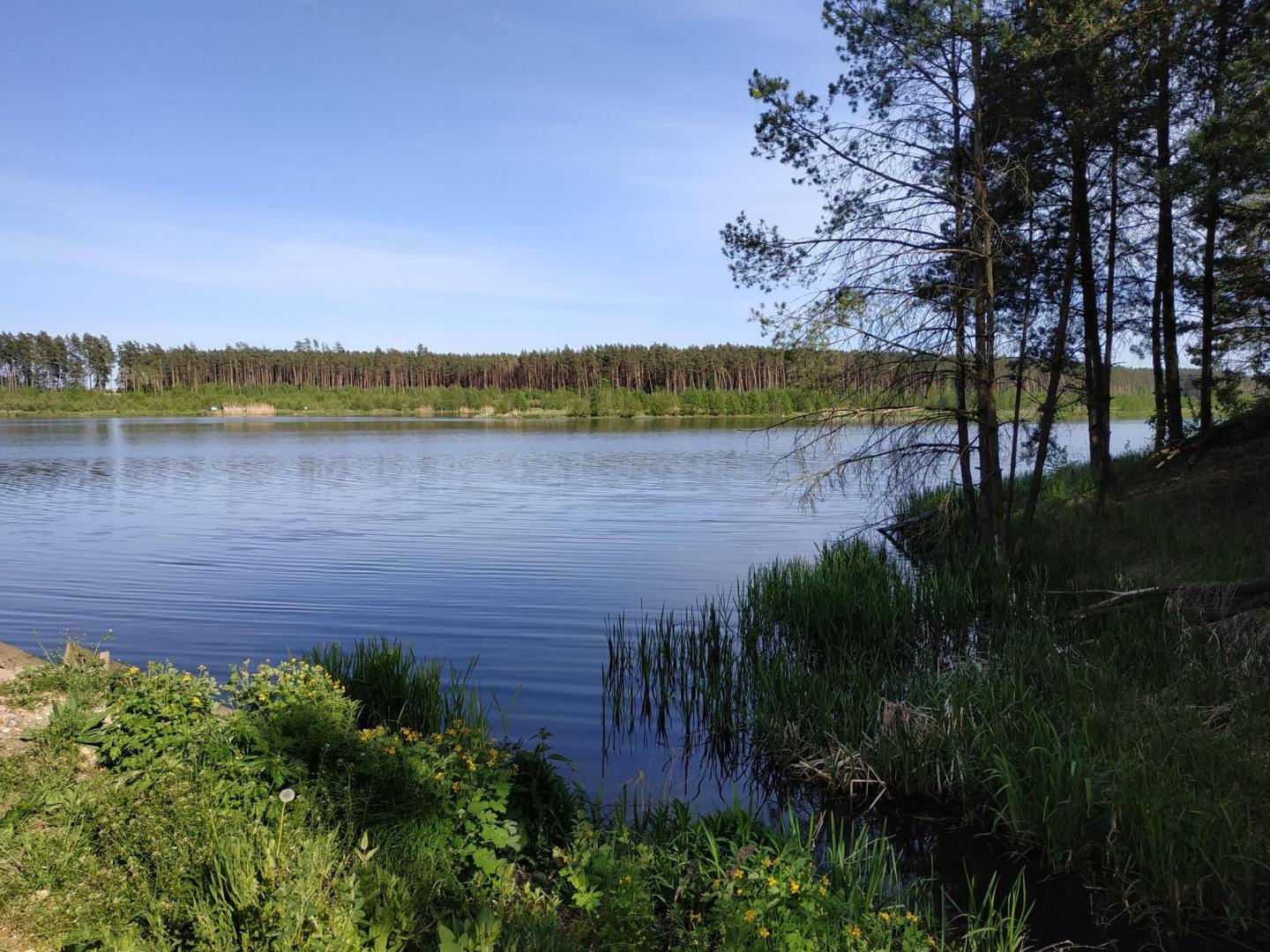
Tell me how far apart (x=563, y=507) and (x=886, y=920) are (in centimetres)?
2167

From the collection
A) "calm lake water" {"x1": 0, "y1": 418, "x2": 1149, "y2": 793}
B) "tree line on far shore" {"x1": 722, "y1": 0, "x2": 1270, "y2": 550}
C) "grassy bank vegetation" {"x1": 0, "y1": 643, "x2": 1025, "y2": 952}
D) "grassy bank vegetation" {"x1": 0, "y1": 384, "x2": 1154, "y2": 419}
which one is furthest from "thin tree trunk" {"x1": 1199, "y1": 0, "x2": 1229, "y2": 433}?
"grassy bank vegetation" {"x1": 0, "y1": 384, "x2": 1154, "y2": 419}

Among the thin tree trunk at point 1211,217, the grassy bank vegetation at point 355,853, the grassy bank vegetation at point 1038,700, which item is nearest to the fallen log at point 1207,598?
the grassy bank vegetation at point 1038,700

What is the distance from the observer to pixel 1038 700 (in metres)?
6.89

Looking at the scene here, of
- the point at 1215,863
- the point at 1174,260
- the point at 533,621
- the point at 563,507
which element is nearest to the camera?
the point at 1215,863

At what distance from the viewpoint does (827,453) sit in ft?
40.5

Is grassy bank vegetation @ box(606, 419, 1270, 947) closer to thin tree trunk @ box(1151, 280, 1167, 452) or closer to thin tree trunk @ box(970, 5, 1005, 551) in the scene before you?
thin tree trunk @ box(970, 5, 1005, 551)

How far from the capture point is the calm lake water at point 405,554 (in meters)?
11.0

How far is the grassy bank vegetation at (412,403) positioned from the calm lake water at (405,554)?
73950 mm

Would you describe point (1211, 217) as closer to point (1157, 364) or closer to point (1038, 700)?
point (1157, 364)

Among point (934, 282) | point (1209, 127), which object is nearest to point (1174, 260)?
point (1209, 127)

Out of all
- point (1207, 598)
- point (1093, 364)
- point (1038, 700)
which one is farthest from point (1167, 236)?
point (1038, 700)

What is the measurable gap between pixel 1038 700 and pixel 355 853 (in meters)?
5.52

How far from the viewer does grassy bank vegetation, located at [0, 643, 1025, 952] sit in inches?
145

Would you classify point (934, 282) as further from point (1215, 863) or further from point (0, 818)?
point (0, 818)
